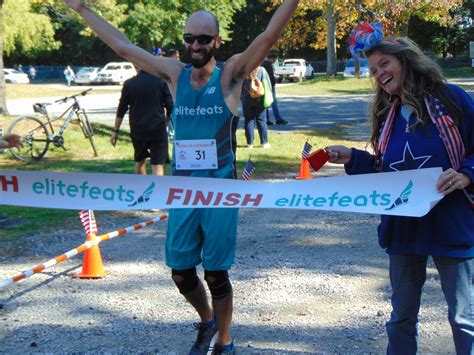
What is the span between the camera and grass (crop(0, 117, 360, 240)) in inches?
354

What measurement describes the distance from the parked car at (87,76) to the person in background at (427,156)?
182 feet

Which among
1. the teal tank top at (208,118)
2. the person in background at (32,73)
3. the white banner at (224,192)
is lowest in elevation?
the person in background at (32,73)

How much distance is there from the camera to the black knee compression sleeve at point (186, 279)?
432cm

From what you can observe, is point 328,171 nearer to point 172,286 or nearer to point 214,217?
point 172,286

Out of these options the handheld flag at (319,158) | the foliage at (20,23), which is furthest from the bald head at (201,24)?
the foliage at (20,23)

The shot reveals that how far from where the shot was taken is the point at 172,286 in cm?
608

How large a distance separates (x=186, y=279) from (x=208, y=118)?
1.05 metres

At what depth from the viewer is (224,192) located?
13.4ft

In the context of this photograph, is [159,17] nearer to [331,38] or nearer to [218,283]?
[331,38]

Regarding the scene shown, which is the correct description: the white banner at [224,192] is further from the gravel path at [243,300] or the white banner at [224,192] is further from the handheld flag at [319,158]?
the gravel path at [243,300]

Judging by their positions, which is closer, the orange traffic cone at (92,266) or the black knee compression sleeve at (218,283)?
the black knee compression sleeve at (218,283)

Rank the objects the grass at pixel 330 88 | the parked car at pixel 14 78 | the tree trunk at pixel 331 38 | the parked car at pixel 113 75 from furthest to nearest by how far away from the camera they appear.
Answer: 1. the parked car at pixel 14 78
2. the parked car at pixel 113 75
3. the tree trunk at pixel 331 38
4. the grass at pixel 330 88

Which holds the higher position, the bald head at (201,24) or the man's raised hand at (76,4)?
the man's raised hand at (76,4)

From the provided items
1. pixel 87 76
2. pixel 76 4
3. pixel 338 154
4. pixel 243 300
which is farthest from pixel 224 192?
pixel 87 76
